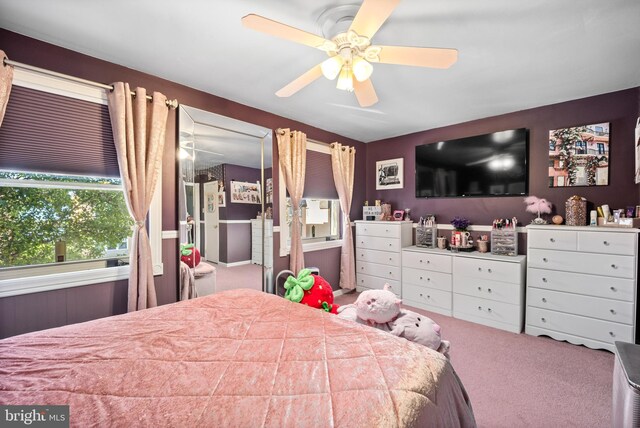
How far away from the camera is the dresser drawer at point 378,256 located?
12.7ft

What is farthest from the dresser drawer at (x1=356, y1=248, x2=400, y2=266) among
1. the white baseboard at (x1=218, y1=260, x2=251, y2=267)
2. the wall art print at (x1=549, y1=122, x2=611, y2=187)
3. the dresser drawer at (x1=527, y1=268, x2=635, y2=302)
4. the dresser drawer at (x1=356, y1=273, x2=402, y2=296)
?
the wall art print at (x1=549, y1=122, x2=611, y2=187)

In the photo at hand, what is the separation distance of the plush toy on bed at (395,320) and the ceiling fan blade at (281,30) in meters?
1.65

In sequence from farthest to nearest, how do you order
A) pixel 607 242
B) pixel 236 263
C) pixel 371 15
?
pixel 236 263 → pixel 607 242 → pixel 371 15

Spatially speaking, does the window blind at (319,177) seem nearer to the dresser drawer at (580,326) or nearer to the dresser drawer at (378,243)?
the dresser drawer at (378,243)

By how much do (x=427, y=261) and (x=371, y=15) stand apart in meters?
2.99

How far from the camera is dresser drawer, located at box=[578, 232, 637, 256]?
2.31 meters

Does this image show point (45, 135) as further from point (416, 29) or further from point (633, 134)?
point (633, 134)

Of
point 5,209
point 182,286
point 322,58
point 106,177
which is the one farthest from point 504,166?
point 5,209

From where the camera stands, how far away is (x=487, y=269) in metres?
3.04

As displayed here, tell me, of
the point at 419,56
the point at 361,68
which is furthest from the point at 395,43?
the point at 361,68

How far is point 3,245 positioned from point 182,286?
121cm

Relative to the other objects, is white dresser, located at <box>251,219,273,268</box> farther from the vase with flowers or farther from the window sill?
the vase with flowers

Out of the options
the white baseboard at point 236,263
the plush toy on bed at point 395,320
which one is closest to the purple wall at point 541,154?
the plush toy on bed at point 395,320

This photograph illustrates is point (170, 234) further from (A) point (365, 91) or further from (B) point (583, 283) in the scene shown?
(B) point (583, 283)
